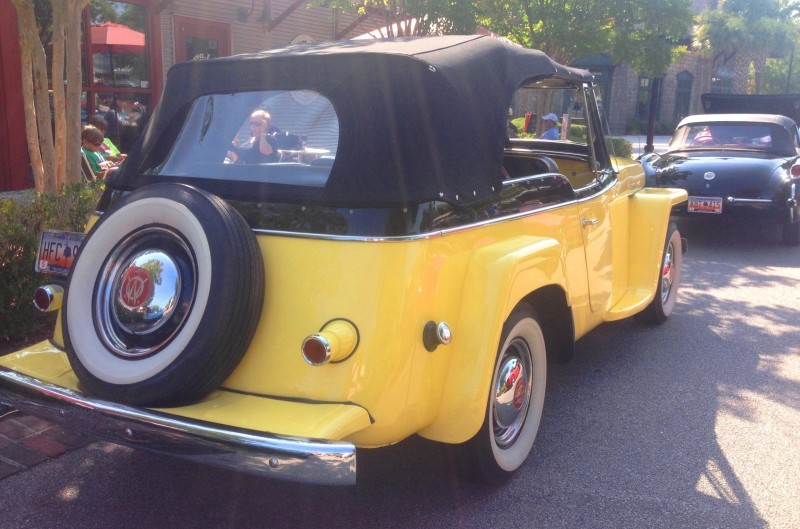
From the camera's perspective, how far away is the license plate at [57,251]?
11.3 feet

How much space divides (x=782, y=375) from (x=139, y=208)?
4.04 meters

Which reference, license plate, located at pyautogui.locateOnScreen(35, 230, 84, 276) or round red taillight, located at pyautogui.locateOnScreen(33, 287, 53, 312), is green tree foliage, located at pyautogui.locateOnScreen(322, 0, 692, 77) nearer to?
license plate, located at pyautogui.locateOnScreen(35, 230, 84, 276)

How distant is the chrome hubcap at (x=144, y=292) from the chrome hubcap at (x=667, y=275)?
12.7 feet

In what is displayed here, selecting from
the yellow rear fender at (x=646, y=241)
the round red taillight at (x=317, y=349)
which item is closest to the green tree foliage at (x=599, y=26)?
the yellow rear fender at (x=646, y=241)

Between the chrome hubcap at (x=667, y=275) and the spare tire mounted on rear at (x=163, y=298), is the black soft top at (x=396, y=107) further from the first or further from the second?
the chrome hubcap at (x=667, y=275)

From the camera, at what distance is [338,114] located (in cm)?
301

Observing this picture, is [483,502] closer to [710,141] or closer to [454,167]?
[454,167]

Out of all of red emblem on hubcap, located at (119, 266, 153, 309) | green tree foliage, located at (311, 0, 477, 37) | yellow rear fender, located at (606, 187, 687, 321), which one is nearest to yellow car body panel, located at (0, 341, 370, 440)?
red emblem on hubcap, located at (119, 266, 153, 309)

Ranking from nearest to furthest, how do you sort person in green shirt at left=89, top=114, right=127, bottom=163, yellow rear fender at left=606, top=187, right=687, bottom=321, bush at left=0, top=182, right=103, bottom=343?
bush at left=0, top=182, right=103, bottom=343, yellow rear fender at left=606, top=187, right=687, bottom=321, person in green shirt at left=89, top=114, right=127, bottom=163

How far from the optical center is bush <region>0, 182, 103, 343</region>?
4.39m

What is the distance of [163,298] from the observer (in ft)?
8.89

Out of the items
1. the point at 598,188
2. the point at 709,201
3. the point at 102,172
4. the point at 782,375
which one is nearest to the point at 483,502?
the point at 598,188

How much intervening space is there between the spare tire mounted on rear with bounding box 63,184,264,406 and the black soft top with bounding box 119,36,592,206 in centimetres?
48

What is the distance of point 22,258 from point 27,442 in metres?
1.32
